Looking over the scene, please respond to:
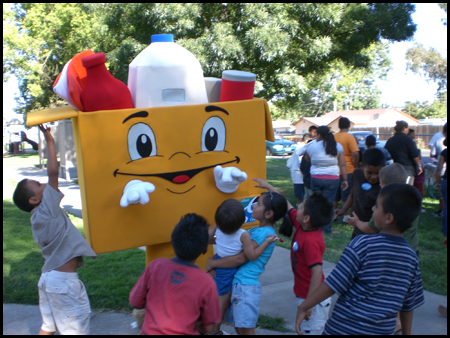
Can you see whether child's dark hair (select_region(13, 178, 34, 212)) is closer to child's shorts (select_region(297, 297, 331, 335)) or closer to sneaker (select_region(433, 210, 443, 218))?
child's shorts (select_region(297, 297, 331, 335))

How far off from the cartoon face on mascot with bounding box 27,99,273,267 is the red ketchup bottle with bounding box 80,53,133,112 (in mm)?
100

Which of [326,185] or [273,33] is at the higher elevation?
[273,33]

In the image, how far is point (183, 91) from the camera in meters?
3.29

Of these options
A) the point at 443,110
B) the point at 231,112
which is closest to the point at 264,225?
the point at 231,112

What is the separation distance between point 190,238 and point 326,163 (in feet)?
13.9

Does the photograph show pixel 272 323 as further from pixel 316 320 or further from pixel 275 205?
pixel 275 205

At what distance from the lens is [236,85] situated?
339 cm

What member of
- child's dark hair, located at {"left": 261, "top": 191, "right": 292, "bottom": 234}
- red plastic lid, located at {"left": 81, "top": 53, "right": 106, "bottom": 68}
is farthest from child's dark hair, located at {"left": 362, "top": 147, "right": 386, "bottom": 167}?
red plastic lid, located at {"left": 81, "top": 53, "right": 106, "bottom": 68}

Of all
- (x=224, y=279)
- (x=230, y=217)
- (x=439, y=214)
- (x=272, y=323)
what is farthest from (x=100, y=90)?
(x=439, y=214)

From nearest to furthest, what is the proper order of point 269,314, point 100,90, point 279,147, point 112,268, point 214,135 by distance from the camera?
point 100,90 < point 214,135 < point 269,314 < point 112,268 < point 279,147

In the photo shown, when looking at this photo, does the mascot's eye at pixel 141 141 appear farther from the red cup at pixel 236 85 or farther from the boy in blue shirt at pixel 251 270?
the boy in blue shirt at pixel 251 270

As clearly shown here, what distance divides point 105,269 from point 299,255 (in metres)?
3.13

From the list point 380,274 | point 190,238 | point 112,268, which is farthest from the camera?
point 112,268

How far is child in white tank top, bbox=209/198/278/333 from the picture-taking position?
108 inches
